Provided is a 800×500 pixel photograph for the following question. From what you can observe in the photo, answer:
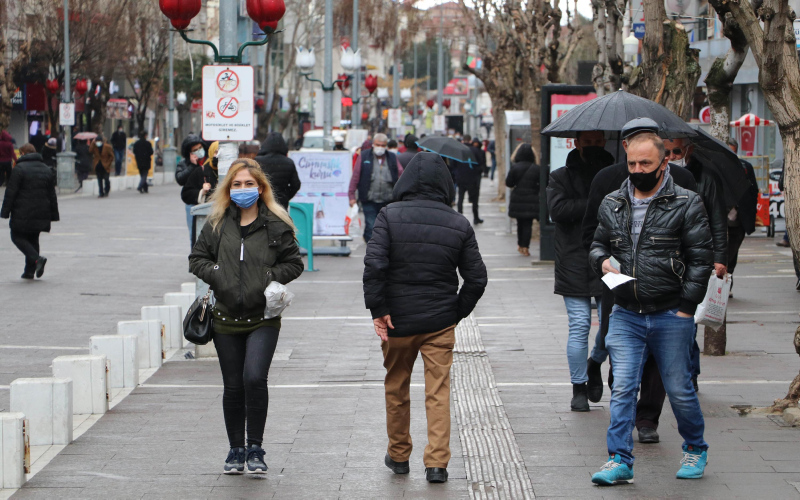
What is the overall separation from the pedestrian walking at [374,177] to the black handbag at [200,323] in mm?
11232

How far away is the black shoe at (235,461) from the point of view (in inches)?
241

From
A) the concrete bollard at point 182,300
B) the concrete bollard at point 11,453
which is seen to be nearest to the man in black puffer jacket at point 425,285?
the concrete bollard at point 11,453

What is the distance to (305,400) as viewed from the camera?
8102 millimetres

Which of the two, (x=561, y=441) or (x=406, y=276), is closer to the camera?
(x=406, y=276)

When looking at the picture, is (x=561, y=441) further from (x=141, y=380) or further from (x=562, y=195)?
(x=141, y=380)

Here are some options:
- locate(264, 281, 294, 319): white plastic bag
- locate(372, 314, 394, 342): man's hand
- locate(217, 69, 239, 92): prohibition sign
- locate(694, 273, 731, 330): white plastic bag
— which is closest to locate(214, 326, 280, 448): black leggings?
locate(264, 281, 294, 319): white plastic bag

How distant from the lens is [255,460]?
6.08 meters

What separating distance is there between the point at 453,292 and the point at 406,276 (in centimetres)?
26

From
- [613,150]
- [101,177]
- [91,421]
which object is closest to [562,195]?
[91,421]

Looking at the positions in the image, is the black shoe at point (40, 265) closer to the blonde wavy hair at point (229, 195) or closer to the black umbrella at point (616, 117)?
the black umbrella at point (616, 117)

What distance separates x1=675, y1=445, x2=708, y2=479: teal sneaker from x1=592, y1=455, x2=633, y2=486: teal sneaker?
290 millimetres

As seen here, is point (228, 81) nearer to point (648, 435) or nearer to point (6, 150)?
point (648, 435)

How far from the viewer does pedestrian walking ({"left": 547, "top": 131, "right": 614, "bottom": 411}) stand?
24.4 ft

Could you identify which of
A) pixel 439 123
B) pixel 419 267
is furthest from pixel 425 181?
pixel 439 123
